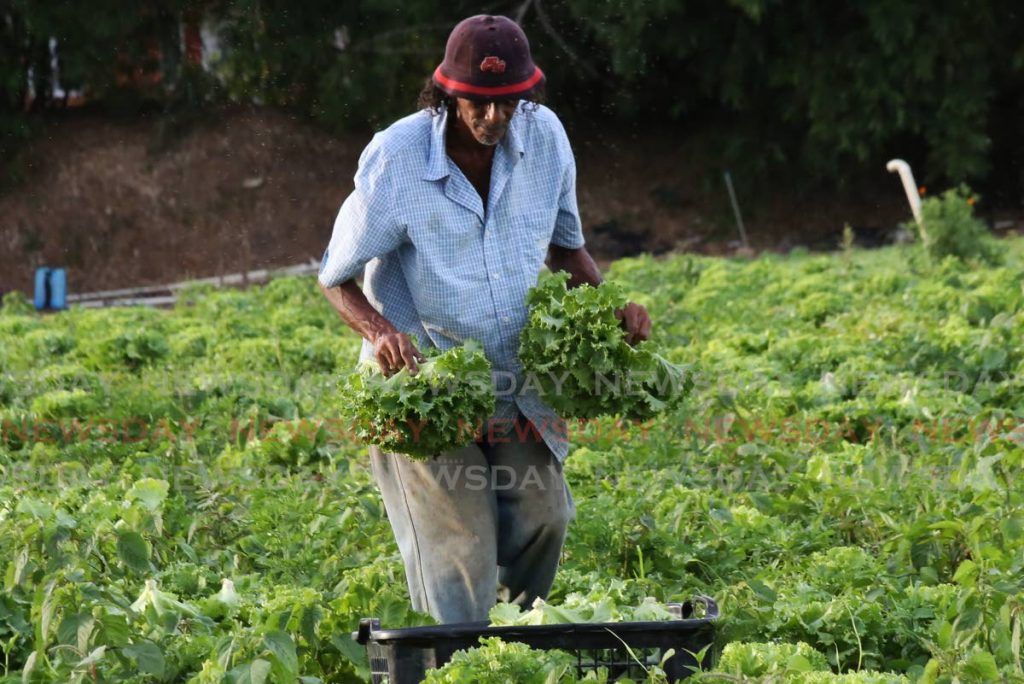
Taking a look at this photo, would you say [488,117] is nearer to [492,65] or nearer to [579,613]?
[492,65]

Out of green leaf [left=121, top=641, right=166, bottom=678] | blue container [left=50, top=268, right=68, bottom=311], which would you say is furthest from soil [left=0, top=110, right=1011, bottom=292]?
green leaf [left=121, top=641, right=166, bottom=678]

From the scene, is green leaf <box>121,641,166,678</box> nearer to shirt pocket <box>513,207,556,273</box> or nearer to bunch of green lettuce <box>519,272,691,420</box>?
bunch of green lettuce <box>519,272,691,420</box>

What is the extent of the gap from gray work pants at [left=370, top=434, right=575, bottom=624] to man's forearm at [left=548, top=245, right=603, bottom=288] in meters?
0.50

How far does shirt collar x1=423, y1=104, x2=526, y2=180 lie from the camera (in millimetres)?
4176

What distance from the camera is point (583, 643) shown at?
3578 mm

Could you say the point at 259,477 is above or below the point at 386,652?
below

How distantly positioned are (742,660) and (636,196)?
22.3m

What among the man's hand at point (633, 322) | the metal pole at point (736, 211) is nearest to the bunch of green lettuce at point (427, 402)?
the man's hand at point (633, 322)

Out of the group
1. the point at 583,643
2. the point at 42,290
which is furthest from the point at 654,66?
the point at 583,643

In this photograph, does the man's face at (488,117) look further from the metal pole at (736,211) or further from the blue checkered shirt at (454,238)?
the metal pole at (736,211)

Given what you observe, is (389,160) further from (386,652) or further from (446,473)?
(386,652)

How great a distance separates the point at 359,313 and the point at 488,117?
61cm

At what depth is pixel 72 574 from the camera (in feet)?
13.7

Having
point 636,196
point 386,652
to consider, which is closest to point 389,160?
point 386,652
